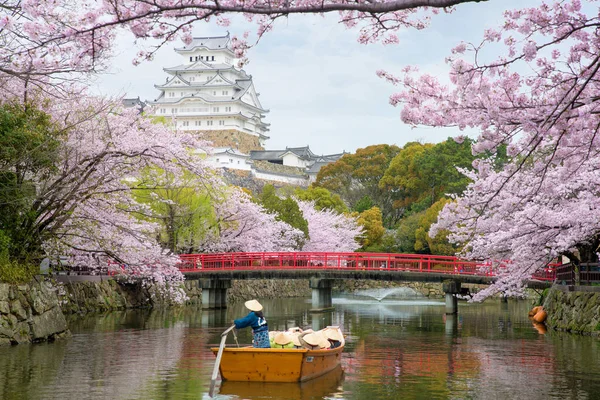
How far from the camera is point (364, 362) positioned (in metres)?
17.3

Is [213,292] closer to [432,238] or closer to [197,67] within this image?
[432,238]

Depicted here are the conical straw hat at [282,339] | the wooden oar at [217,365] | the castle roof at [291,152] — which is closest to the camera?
the wooden oar at [217,365]

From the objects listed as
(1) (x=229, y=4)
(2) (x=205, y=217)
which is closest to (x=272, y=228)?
(2) (x=205, y=217)

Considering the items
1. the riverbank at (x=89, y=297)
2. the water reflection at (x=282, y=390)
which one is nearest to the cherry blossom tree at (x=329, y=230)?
the riverbank at (x=89, y=297)

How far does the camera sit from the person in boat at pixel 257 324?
1337cm

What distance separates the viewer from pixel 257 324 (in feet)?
44.7

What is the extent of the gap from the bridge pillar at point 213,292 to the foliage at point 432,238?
58.3 feet


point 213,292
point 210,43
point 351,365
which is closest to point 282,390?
point 351,365

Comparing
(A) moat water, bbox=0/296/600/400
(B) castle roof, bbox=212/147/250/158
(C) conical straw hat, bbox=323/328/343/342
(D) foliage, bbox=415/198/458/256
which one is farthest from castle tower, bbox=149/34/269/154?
(C) conical straw hat, bbox=323/328/343/342

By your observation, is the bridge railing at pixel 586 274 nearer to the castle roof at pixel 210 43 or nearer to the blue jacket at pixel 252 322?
the blue jacket at pixel 252 322

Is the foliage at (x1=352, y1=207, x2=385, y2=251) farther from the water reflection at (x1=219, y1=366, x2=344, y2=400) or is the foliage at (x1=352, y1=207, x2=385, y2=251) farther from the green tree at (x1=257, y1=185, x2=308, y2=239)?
the water reflection at (x1=219, y1=366, x2=344, y2=400)

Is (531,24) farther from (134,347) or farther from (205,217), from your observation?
(205,217)

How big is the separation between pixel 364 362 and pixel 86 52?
10.2 meters

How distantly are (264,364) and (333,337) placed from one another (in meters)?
2.57
